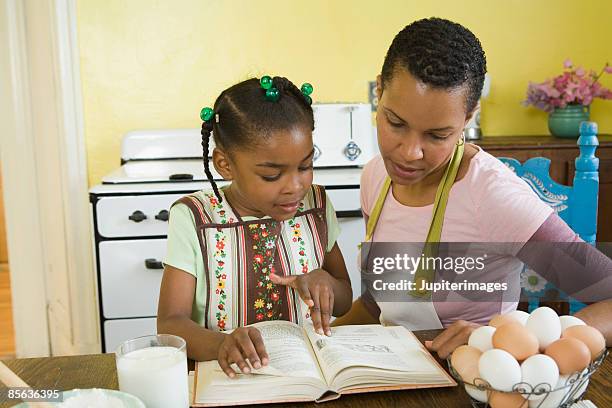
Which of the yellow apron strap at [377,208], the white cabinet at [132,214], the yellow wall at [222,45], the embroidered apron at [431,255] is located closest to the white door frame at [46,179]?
the yellow wall at [222,45]

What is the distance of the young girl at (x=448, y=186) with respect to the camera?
1.03 meters

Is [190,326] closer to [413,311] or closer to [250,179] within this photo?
[250,179]

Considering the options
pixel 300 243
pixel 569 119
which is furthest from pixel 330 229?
pixel 569 119

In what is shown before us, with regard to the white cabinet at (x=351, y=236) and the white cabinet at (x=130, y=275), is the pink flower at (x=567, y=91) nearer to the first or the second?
the white cabinet at (x=351, y=236)

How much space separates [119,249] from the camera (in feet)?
6.93

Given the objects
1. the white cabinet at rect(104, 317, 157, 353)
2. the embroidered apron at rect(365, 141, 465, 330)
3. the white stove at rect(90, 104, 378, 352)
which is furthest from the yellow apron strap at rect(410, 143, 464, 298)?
the white cabinet at rect(104, 317, 157, 353)

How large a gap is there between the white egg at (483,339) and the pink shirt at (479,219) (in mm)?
346

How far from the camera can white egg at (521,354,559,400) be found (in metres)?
0.71

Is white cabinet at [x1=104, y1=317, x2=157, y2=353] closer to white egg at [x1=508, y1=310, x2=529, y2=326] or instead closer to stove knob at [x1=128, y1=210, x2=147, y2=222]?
stove knob at [x1=128, y1=210, x2=147, y2=222]

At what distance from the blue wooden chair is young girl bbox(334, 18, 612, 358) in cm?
27

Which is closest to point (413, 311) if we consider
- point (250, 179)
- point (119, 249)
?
point (250, 179)

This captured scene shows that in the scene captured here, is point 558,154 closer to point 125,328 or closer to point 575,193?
point 575,193

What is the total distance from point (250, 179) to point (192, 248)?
17cm

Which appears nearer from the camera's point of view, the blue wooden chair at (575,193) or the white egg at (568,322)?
the white egg at (568,322)
